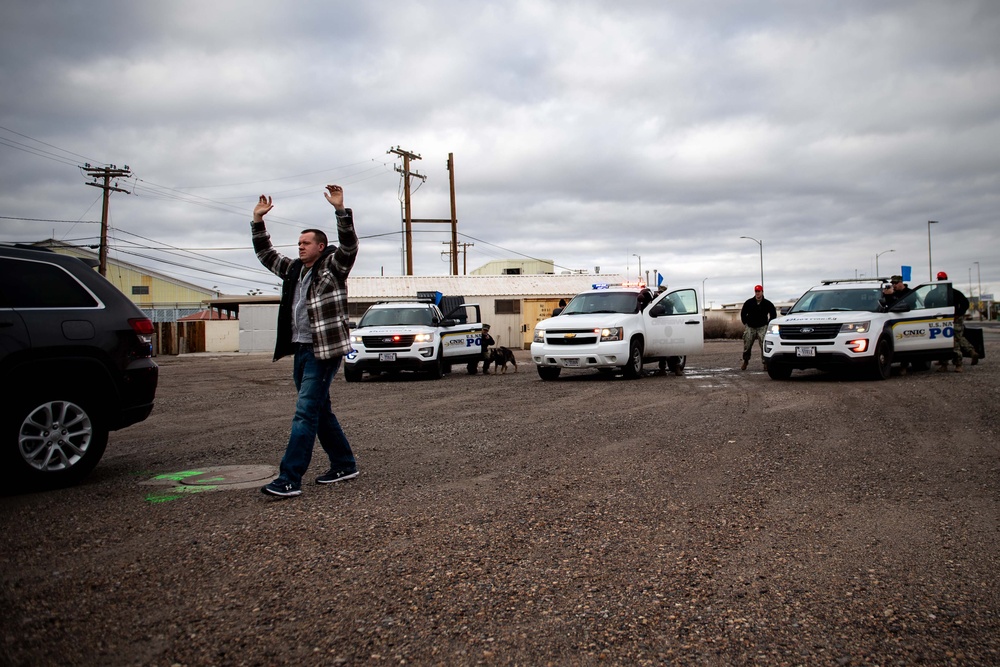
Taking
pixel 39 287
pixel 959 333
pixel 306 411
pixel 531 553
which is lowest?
pixel 531 553

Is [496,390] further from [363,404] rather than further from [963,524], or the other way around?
[963,524]

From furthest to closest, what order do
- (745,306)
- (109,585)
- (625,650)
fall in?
(745,306) < (109,585) < (625,650)

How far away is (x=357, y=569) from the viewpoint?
3.75 m

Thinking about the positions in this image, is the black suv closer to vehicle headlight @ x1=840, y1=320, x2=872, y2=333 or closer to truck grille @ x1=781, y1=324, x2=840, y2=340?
truck grille @ x1=781, y1=324, x2=840, y2=340

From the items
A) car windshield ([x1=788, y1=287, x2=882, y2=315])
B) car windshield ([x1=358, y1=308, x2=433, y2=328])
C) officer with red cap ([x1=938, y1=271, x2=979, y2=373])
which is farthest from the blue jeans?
officer with red cap ([x1=938, y1=271, x2=979, y2=373])

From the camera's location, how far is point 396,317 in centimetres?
1752

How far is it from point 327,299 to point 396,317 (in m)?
12.2

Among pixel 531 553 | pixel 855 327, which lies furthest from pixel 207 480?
pixel 855 327

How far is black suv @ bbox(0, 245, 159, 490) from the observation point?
546cm

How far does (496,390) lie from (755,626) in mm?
10529

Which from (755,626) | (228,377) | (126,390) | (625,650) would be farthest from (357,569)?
(228,377)

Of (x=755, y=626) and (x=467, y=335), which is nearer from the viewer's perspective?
(x=755, y=626)

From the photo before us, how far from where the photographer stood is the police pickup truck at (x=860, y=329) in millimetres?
13273

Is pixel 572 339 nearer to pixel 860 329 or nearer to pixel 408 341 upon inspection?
pixel 408 341
